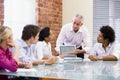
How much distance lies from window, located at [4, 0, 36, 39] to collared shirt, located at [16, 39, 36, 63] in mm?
1240

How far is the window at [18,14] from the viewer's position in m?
4.78

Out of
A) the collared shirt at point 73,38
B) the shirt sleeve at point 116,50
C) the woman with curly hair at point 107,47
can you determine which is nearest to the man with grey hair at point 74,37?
the collared shirt at point 73,38

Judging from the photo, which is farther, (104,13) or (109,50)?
(104,13)

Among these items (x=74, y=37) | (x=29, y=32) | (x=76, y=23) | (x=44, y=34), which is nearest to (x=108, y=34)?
(x=76, y=23)

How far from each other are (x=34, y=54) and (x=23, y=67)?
0.71 metres

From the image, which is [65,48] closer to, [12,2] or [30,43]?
[30,43]

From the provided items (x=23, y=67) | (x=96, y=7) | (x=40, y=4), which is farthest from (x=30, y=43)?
(x=96, y=7)

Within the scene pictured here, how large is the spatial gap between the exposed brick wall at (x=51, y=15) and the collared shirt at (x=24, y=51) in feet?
6.40

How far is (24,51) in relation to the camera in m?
3.56

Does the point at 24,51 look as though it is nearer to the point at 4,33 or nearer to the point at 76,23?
the point at 4,33

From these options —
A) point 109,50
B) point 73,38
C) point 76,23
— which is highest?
point 76,23

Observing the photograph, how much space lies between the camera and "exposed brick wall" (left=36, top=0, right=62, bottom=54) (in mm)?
5730

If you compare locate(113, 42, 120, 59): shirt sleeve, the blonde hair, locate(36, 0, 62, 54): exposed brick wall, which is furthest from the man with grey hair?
the blonde hair

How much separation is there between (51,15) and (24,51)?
2650 millimetres
